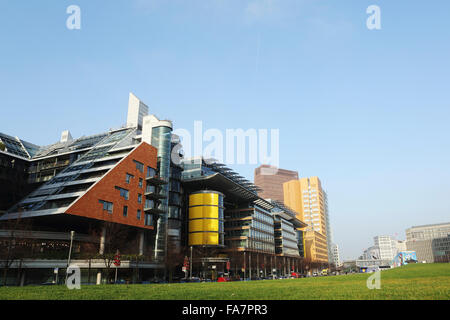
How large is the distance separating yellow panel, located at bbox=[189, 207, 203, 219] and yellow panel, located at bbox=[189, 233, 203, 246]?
4859mm

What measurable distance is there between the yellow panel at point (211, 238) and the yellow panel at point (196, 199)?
8879 mm

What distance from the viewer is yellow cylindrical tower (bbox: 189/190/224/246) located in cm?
8762

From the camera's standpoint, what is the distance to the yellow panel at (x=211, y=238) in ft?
285

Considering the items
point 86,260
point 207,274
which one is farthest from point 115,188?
point 207,274

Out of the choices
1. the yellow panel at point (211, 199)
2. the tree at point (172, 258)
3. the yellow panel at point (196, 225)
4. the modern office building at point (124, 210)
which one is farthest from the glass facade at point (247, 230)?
the tree at point (172, 258)

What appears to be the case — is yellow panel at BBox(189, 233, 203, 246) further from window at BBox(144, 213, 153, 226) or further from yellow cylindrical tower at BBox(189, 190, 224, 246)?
window at BBox(144, 213, 153, 226)

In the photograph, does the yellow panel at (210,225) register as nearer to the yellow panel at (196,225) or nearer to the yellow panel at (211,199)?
the yellow panel at (196,225)

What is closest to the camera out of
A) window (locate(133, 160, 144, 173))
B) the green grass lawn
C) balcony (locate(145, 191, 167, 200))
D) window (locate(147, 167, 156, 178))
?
the green grass lawn

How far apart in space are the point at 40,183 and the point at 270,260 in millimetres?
75122

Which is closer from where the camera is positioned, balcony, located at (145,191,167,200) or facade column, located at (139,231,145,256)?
facade column, located at (139,231,145,256)

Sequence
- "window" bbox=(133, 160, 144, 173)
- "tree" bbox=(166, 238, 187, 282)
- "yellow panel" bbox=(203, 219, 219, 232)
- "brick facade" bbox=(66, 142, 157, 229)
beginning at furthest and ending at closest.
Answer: "yellow panel" bbox=(203, 219, 219, 232) < "window" bbox=(133, 160, 144, 173) < "tree" bbox=(166, 238, 187, 282) < "brick facade" bbox=(66, 142, 157, 229)

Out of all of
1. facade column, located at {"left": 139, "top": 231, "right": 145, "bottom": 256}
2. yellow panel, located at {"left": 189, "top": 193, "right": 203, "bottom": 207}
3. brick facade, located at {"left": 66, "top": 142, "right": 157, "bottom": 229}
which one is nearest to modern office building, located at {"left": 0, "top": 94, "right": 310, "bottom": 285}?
yellow panel, located at {"left": 189, "top": 193, "right": 203, "bottom": 207}

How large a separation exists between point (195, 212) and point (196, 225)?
3624mm

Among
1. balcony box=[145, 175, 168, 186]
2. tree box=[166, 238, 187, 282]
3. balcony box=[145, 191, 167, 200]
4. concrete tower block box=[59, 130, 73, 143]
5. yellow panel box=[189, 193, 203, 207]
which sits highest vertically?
concrete tower block box=[59, 130, 73, 143]
